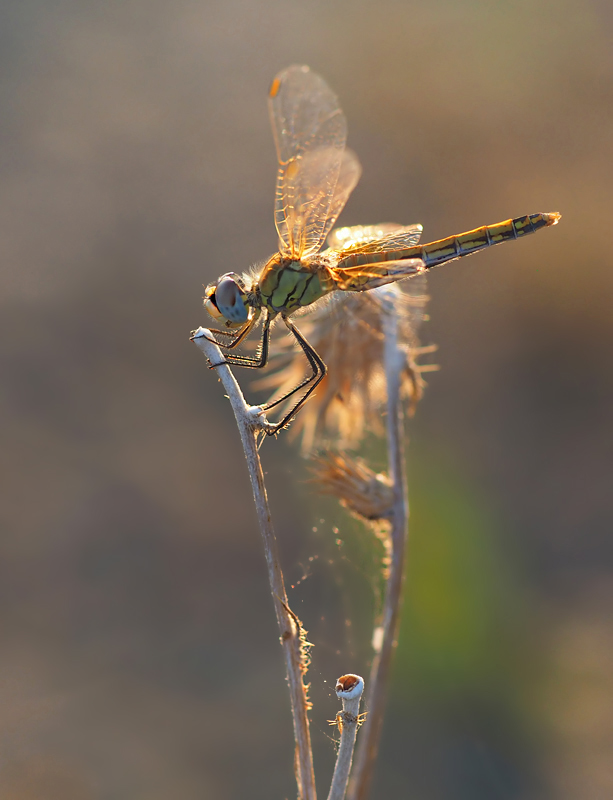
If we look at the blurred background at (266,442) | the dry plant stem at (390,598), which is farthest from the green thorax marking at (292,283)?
the blurred background at (266,442)

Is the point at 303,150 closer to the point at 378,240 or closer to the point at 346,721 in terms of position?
the point at 378,240

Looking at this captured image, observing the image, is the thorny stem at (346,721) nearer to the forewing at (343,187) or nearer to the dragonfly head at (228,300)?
the dragonfly head at (228,300)

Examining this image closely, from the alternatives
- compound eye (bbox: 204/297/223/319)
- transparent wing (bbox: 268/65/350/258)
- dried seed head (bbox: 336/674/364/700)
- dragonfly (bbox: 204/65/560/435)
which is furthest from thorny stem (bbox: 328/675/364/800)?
transparent wing (bbox: 268/65/350/258)

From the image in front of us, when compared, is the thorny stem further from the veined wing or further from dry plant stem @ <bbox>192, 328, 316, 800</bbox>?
the veined wing

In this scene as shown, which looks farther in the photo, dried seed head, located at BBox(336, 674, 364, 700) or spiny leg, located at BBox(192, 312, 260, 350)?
spiny leg, located at BBox(192, 312, 260, 350)

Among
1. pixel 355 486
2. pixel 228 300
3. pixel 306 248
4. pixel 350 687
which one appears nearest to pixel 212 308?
pixel 228 300
